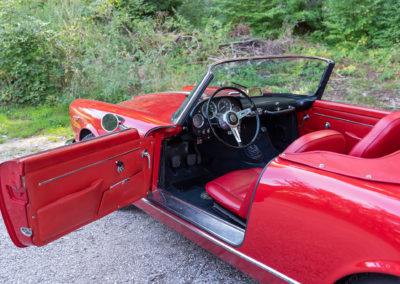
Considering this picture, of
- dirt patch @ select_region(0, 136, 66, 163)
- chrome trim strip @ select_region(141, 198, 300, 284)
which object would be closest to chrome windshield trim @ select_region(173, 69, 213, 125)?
chrome trim strip @ select_region(141, 198, 300, 284)

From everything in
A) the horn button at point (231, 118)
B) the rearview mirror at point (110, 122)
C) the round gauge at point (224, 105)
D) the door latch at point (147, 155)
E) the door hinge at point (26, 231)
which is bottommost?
the door hinge at point (26, 231)

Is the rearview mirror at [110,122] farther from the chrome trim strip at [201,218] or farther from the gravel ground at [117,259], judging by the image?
the gravel ground at [117,259]

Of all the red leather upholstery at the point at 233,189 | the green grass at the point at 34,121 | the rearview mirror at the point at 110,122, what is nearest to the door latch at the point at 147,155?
the rearview mirror at the point at 110,122

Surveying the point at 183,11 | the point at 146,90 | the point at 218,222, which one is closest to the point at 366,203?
the point at 218,222

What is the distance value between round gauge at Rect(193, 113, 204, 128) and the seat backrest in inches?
48.7

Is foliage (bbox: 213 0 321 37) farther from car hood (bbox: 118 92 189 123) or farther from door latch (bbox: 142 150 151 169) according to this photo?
door latch (bbox: 142 150 151 169)

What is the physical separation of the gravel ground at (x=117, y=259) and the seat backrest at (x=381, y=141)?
47.4 inches

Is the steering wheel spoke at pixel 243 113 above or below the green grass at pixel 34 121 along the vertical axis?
above

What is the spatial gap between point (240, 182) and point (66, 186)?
4.50 feet

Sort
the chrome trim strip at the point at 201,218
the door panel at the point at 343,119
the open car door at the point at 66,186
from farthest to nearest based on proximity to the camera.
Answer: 1. the door panel at the point at 343,119
2. the chrome trim strip at the point at 201,218
3. the open car door at the point at 66,186

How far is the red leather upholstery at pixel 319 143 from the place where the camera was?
1.90 meters

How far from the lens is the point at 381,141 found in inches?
74.5

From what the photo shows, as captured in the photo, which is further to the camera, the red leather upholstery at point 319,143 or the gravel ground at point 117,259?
the gravel ground at point 117,259

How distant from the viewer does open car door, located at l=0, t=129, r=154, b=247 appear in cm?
172
